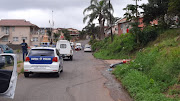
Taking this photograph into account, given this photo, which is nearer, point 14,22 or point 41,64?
point 41,64

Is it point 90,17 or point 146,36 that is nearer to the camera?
point 146,36

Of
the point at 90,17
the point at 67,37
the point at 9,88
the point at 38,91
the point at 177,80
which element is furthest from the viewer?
the point at 67,37

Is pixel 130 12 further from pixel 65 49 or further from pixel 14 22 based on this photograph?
pixel 14 22

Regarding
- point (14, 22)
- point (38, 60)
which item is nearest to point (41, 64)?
point (38, 60)

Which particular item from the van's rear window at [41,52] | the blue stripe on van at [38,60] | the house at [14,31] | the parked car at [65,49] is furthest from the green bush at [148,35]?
the house at [14,31]

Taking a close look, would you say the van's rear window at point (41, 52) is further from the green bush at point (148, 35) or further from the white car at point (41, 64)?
the green bush at point (148, 35)

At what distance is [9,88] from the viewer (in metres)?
6.21

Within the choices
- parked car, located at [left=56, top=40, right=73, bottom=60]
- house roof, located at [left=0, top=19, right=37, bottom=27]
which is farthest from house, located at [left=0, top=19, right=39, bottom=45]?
parked car, located at [left=56, top=40, right=73, bottom=60]

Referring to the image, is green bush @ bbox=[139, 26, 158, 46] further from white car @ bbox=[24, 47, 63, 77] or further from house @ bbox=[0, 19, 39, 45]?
house @ bbox=[0, 19, 39, 45]

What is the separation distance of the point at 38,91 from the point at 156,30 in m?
18.8

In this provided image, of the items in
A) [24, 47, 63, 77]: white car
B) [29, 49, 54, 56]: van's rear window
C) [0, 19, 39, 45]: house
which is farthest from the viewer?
[0, 19, 39, 45]: house

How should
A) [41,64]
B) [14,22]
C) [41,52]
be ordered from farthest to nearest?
[14,22], [41,52], [41,64]

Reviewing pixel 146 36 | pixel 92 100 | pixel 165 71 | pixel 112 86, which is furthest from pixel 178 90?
pixel 146 36

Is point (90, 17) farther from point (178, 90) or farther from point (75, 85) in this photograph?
point (178, 90)
